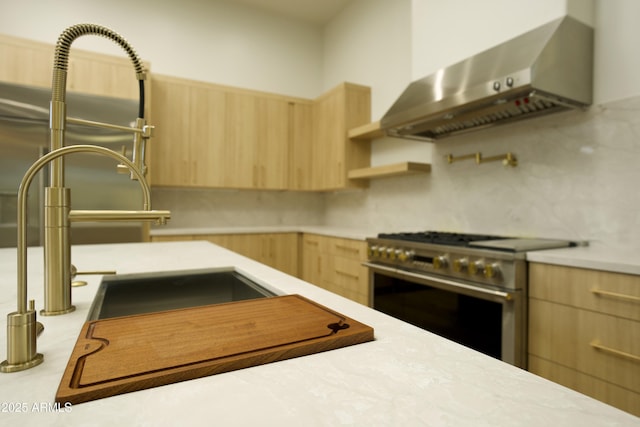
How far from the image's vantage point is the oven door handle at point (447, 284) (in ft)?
5.46

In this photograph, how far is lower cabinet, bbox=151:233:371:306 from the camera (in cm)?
297

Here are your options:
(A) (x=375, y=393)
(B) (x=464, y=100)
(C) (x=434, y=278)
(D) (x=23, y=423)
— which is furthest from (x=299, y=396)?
(B) (x=464, y=100)

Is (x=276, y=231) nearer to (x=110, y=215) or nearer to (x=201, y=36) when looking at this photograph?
(x=201, y=36)

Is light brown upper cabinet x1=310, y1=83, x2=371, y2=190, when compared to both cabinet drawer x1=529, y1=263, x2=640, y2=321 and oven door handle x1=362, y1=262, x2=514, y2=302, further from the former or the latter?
cabinet drawer x1=529, y1=263, x2=640, y2=321

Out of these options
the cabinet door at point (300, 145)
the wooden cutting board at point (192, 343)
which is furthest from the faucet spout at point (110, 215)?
the cabinet door at point (300, 145)

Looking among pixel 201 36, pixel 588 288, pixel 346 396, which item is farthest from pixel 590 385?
pixel 201 36

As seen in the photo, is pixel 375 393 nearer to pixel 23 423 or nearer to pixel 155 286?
pixel 23 423

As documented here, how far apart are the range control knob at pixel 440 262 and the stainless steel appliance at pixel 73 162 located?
2420 mm

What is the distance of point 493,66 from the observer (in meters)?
1.94

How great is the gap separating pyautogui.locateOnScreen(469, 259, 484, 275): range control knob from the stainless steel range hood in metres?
→ 0.84

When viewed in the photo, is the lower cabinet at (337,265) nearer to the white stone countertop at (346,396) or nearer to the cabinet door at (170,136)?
the cabinet door at (170,136)

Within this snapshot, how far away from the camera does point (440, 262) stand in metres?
1.96

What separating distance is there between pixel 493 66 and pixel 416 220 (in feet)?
4.98

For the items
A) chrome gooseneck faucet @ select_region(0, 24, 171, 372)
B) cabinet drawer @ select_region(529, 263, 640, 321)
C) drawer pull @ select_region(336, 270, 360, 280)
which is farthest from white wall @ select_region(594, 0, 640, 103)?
chrome gooseneck faucet @ select_region(0, 24, 171, 372)
